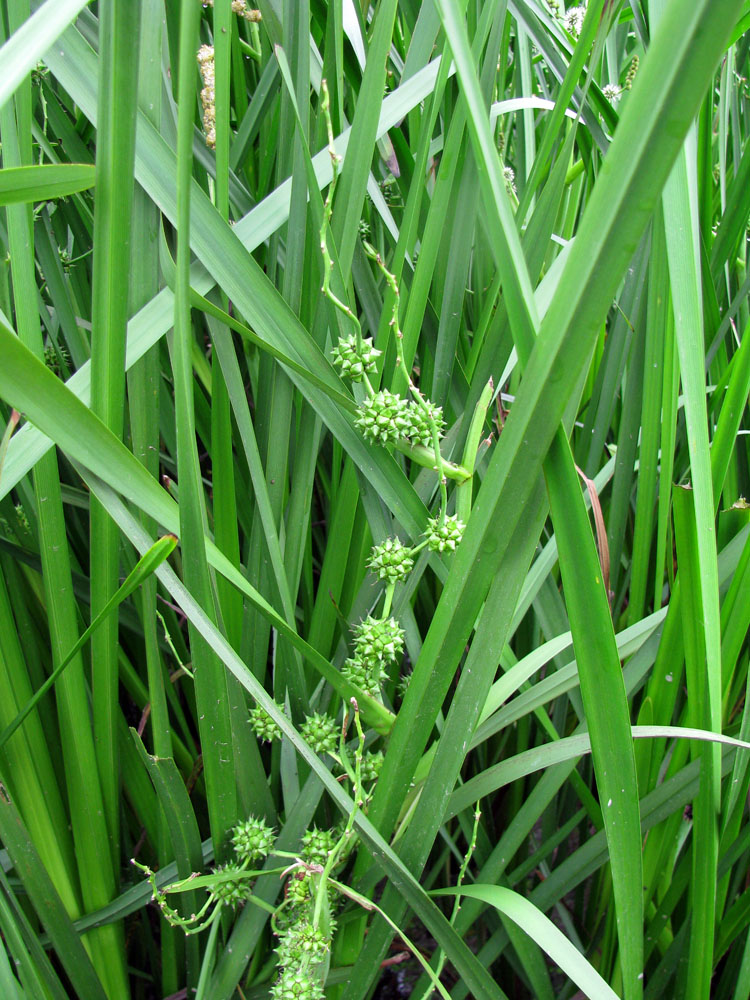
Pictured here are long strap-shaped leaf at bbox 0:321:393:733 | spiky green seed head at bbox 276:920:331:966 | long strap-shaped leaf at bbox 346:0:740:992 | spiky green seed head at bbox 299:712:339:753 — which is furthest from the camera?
spiky green seed head at bbox 299:712:339:753

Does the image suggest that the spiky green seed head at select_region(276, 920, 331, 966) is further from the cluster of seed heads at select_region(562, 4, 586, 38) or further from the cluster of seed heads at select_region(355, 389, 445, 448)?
the cluster of seed heads at select_region(562, 4, 586, 38)

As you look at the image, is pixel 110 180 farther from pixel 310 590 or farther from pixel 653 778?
pixel 653 778

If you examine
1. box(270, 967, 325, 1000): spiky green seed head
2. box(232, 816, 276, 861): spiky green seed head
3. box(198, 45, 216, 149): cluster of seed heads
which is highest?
box(198, 45, 216, 149): cluster of seed heads

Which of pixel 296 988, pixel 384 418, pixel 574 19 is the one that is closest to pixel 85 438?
pixel 384 418

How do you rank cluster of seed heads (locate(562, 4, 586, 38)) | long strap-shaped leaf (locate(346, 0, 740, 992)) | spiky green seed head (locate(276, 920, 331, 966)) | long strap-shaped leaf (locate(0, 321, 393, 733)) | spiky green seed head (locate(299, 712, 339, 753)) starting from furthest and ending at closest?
cluster of seed heads (locate(562, 4, 586, 38))
spiky green seed head (locate(299, 712, 339, 753))
spiky green seed head (locate(276, 920, 331, 966))
long strap-shaped leaf (locate(0, 321, 393, 733))
long strap-shaped leaf (locate(346, 0, 740, 992))

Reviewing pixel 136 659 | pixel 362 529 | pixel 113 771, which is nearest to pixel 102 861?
pixel 113 771

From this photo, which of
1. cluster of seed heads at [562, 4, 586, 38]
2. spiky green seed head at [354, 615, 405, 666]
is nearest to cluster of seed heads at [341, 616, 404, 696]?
spiky green seed head at [354, 615, 405, 666]

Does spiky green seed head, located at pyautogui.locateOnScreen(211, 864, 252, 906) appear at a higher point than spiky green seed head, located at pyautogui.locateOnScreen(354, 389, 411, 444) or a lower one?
lower

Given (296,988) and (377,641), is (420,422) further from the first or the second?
(296,988)

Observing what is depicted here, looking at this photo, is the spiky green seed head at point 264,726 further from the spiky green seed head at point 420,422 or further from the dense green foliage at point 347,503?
the spiky green seed head at point 420,422

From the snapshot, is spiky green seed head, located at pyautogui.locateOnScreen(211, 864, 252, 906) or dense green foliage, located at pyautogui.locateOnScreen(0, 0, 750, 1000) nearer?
dense green foliage, located at pyautogui.locateOnScreen(0, 0, 750, 1000)
